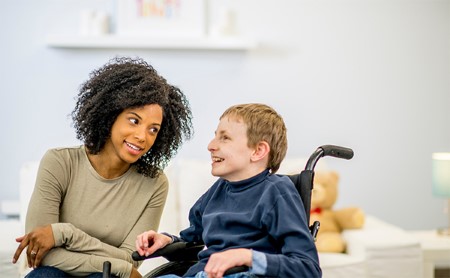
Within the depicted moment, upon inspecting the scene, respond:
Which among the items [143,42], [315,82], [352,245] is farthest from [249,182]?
[315,82]

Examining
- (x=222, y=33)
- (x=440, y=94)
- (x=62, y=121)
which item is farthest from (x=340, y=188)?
(x=62, y=121)

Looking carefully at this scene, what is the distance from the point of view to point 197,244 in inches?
77.4

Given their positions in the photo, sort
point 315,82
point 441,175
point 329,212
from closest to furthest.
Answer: point 329,212
point 441,175
point 315,82

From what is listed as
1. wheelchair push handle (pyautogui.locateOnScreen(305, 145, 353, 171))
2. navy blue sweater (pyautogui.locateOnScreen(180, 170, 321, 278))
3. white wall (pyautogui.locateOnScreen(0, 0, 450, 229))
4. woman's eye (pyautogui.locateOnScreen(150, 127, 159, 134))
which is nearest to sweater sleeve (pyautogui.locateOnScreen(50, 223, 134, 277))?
navy blue sweater (pyautogui.locateOnScreen(180, 170, 321, 278))

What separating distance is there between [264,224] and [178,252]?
0.95 ft

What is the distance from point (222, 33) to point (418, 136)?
4.11 ft

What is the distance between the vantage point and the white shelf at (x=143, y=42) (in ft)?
11.9

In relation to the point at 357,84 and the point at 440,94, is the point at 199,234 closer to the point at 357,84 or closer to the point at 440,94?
the point at 357,84

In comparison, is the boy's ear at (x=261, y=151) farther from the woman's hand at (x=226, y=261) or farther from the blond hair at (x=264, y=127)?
the woman's hand at (x=226, y=261)

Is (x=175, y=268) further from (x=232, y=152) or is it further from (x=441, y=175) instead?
(x=441, y=175)

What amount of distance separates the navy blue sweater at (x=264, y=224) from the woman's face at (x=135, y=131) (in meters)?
0.23

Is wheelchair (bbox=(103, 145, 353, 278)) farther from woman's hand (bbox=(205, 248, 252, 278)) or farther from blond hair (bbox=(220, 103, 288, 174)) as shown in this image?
woman's hand (bbox=(205, 248, 252, 278))

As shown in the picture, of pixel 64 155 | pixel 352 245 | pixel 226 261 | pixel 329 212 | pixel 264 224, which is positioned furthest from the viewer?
pixel 329 212

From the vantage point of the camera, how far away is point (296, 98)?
3889mm
